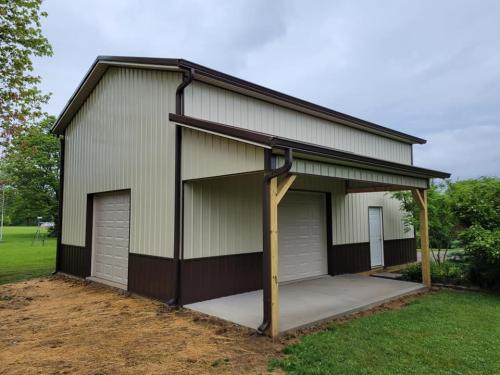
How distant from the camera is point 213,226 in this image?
6836 millimetres

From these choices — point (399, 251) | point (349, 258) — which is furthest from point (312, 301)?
point (399, 251)

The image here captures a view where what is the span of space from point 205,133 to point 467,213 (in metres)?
6.45

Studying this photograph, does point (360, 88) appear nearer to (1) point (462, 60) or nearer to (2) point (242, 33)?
(1) point (462, 60)

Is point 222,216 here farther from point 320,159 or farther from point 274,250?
point 320,159

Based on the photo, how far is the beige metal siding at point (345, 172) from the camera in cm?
516

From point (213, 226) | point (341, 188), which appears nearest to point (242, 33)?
point (341, 188)

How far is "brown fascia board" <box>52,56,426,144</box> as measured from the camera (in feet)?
22.7

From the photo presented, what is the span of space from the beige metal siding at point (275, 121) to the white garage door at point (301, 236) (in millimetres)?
1709

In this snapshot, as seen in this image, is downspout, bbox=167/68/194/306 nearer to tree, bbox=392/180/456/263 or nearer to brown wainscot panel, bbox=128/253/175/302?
brown wainscot panel, bbox=128/253/175/302

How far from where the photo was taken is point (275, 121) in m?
8.66

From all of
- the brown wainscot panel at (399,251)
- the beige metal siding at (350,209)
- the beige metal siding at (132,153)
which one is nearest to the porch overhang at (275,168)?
the beige metal siding at (132,153)

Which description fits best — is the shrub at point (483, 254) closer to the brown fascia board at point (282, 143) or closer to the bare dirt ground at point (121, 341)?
the brown fascia board at point (282, 143)

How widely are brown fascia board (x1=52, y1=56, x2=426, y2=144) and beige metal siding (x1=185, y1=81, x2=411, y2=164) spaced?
0.79 feet

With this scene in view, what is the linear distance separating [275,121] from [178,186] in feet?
10.7
